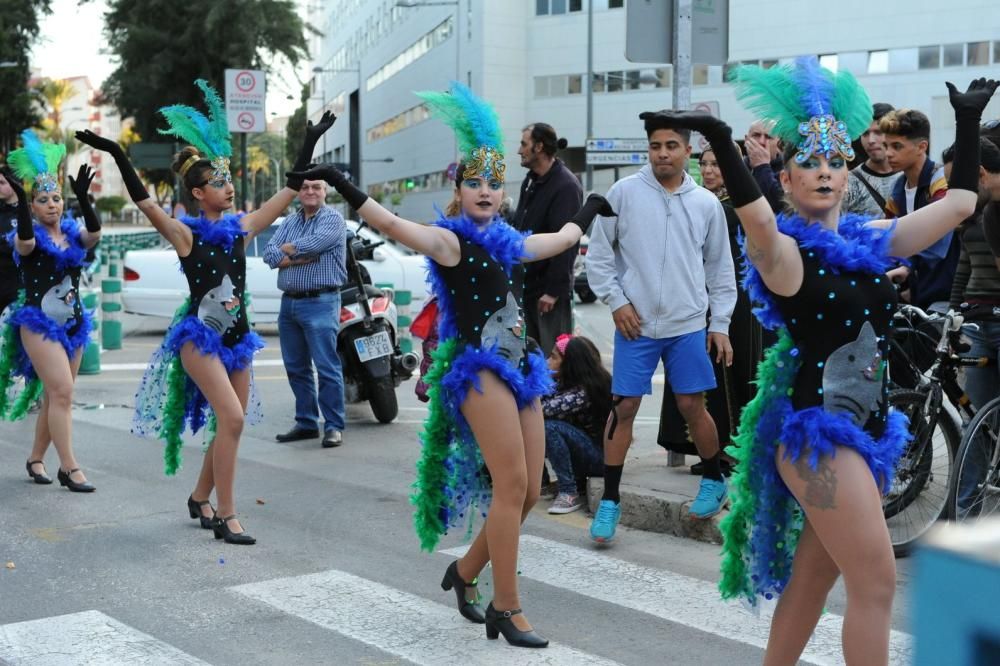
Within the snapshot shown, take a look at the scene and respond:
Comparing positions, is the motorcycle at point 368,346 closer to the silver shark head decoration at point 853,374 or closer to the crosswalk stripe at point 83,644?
the crosswalk stripe at point 83,644

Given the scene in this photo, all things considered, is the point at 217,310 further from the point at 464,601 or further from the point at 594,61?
the point at 594,61

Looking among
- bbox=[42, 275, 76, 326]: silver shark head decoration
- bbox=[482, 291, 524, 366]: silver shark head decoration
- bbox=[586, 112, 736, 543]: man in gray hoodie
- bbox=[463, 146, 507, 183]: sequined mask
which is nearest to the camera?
bbox=[482, 291, 524, 366]: silver shark head decoration

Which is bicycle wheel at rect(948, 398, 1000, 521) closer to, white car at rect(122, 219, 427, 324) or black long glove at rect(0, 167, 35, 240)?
black long glove at rect(0, 167, 35, 240)

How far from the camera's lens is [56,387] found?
309 inches

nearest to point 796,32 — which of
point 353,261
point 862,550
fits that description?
point 353,261

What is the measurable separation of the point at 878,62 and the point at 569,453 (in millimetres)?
43367

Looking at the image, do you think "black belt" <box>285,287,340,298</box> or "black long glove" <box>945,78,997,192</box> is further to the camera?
"black belt" <box>285,287,340,298</box>

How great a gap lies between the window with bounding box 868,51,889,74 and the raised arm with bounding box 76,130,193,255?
44258mm

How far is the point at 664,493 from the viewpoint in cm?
683

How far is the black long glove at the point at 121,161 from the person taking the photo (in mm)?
6121

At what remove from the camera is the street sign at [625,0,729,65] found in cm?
813

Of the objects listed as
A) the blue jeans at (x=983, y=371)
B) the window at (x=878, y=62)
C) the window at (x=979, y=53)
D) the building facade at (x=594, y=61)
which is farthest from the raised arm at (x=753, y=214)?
the window at (x=878, y=62)

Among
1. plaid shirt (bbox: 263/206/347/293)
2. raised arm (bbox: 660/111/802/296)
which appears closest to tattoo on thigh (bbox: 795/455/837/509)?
raised arm (bbox: 660/111/802/296)

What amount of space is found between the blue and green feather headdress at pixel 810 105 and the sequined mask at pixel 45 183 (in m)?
5.45
